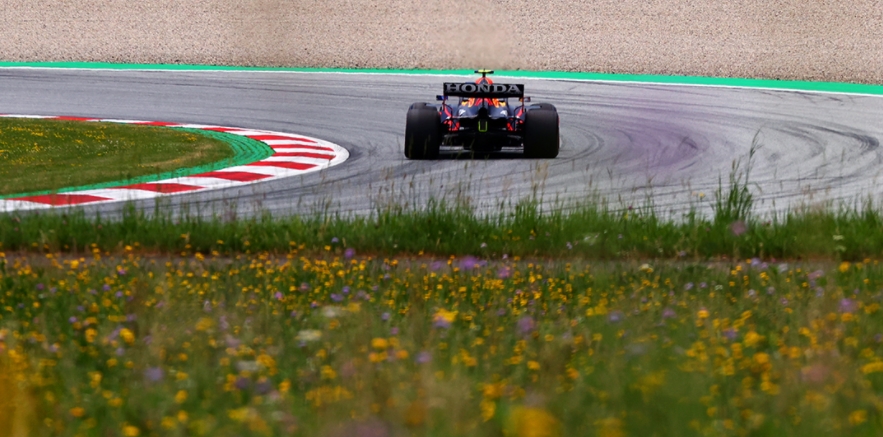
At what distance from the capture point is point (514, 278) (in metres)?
7.29

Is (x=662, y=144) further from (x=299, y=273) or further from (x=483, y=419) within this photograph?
(x=483, y=419)

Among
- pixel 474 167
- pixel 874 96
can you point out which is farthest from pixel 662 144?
pixel 874 96

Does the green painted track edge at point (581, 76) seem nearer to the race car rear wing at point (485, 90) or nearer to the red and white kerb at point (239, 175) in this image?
the red and white kerb at point (239, 175)

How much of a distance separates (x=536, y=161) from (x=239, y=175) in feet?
11.4

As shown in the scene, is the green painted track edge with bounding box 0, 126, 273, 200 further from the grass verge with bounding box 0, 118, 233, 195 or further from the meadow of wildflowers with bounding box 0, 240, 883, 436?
the meadow of wildflowers with bounding box 0, 240, 883, 436

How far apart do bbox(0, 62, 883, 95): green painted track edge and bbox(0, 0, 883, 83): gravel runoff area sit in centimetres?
101

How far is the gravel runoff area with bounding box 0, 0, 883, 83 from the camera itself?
29.9 meters

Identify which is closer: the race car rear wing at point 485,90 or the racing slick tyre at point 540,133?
the race car rear wing at point 485,90

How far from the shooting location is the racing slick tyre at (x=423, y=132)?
13734 millimetres

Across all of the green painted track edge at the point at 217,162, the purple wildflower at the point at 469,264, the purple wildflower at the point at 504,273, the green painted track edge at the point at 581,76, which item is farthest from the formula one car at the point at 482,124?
the green painted track edge at the point at 581,76

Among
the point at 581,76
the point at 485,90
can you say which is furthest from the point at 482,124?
the point at 581,76

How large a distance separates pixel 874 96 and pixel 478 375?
19.7 m

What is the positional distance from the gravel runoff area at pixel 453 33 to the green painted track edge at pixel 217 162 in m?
12.1

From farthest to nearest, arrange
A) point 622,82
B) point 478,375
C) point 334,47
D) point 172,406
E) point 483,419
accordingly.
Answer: point 334,47, point 622,82, point 478,375, point 172,406, point 483,419
